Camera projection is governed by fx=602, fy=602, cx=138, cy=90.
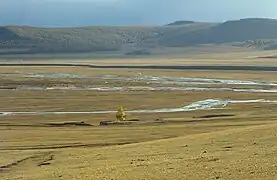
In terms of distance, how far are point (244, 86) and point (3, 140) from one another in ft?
189

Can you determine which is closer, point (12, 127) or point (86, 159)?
point (86, 159)

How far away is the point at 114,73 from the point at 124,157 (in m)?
90.4

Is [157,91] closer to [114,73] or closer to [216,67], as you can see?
[114,73]

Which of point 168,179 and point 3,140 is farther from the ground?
point 168,179

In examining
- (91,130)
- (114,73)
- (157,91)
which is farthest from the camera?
(114,73)

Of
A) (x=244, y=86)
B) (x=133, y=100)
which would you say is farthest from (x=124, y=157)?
(x=244, y=86)

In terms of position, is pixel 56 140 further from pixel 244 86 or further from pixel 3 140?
pixel 244 86

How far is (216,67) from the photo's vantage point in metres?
133

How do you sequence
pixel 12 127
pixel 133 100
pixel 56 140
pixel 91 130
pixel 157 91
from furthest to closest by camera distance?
pixel 157 91 → pixel 133 100 → pixel 12 127 → pixel 91 130 → pixel 56 140

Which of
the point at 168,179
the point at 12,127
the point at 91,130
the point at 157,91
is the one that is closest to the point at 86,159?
the point at 168,179

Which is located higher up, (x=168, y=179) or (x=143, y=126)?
(x=168, y=179)

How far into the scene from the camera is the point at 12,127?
175 ft

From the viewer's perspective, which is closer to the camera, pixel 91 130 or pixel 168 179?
pixel 168 179

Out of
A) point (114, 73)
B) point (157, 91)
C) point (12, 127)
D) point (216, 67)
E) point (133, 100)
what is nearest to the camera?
point (12, 127)
